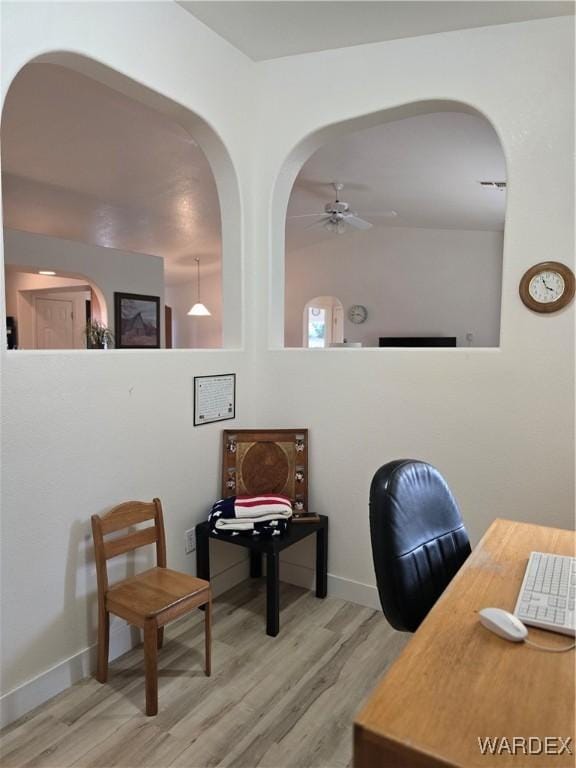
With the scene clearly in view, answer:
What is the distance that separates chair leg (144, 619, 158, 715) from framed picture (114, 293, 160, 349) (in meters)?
4.77

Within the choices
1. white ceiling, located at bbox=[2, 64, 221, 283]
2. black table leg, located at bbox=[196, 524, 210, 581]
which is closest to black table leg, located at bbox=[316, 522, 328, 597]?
black table leg, located at bbox=[196, 524, 210, 581]

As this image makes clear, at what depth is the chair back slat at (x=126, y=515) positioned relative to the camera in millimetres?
2068

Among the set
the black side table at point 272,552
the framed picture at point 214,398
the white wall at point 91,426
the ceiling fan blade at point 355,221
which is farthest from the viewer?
the ceiling fan blade at point 355,221

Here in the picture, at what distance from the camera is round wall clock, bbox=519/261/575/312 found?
6.98 ft

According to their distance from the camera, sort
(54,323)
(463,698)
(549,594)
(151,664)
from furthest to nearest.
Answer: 1. (54,323)
2. (151,664)
3. (549,594)
4. (463,698)

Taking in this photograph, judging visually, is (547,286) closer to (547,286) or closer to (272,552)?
(547,286)

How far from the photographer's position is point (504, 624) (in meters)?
1.03

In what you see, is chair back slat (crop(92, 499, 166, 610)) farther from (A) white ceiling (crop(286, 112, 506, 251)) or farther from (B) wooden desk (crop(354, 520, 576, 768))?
(A) white ceiling (crop(286, 112, 506, 251))

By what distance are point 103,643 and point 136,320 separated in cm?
484

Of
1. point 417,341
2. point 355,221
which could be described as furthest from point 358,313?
point 355,221

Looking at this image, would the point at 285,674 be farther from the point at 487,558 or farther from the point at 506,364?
the point at 506,364

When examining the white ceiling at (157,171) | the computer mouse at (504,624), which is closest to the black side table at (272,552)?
the computer mouse at (504,624)

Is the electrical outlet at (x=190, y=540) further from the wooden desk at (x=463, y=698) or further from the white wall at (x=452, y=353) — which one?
the wooden desk at (x=463, y=698)

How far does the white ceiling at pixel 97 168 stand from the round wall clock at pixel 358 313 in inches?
98.6
